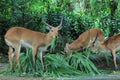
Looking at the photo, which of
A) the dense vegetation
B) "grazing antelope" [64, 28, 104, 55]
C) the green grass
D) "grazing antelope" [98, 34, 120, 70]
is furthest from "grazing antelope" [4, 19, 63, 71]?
the dense vegetation

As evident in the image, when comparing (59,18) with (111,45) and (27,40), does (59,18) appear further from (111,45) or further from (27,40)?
(27,40)

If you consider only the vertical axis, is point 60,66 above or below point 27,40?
below

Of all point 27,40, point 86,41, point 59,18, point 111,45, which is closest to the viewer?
point 27,40

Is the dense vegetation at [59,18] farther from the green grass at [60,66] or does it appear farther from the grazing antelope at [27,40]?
the grazing antelope at [27,40]

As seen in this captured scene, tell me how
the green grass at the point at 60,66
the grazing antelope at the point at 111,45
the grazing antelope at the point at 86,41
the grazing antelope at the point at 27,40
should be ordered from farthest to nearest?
the grazing antelope at the point at 86,41 < the grazing antelope at the point at 111,45 < the grazing antelope at the point at 27,40 < the green grass at the point at 60,66

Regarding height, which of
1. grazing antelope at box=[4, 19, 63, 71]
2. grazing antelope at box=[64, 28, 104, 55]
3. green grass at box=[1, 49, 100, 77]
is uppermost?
grazing antelope at box=[4, 19, 63, 71]

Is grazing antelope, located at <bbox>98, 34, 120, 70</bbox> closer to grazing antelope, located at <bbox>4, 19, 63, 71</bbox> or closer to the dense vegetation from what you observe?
grazing antelope, located at <bbox>4, 19, 63, 71</bbox>

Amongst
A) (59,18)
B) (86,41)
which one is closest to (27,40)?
(86,41)

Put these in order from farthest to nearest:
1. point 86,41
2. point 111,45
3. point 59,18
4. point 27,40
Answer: point 59,18, point 86,41, point 111,45, point 27,40

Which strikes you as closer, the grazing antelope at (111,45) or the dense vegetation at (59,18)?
the grazing antelope at (111,45)

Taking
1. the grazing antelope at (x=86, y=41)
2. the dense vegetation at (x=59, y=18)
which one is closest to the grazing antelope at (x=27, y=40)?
the grazing antelope at (x=86, y=41)

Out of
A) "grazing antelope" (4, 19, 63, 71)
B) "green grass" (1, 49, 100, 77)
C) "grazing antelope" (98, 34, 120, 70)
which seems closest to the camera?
"green grass" (1, 49, 100, 77)

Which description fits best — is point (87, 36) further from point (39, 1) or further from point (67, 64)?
point (39, 1)

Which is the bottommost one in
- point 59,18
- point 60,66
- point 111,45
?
point 60,66
